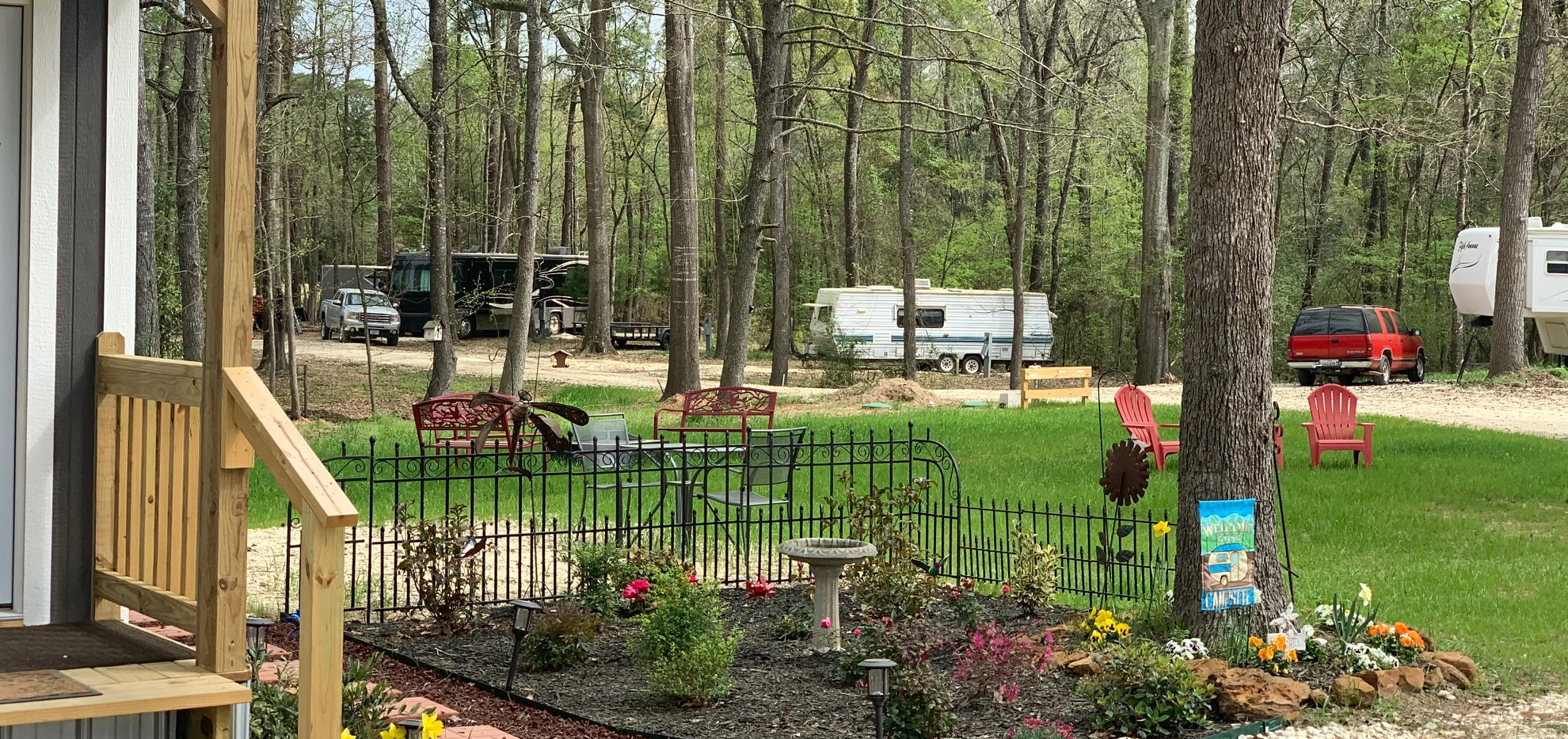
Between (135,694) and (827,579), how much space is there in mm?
4350

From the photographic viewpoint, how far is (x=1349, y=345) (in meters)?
26.8

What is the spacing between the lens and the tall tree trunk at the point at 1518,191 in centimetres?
2223

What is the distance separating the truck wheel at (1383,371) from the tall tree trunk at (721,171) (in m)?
12.5

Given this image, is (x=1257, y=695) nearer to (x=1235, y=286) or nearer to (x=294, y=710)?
(x=1235, y=286)

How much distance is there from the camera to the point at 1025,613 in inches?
315

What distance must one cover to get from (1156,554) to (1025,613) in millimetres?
1402

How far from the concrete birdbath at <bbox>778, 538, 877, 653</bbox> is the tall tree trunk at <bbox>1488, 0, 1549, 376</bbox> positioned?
18.8 meters

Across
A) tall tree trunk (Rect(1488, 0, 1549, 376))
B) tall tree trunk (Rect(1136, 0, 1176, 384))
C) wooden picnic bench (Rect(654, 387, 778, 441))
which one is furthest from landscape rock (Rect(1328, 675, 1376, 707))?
tall tree trunk (Rect(1136, 0, 1176, 384))

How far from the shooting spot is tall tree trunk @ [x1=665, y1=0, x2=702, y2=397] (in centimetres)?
2072

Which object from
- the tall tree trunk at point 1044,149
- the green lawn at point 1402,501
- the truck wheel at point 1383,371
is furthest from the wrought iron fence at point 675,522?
the truck wheel at point 1383,371

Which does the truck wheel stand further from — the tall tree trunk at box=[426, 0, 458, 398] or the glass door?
the glass door

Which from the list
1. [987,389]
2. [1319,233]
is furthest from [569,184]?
[1319,233]

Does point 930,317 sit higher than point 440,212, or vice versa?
point 440,212

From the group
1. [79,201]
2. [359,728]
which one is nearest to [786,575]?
[359,728]
